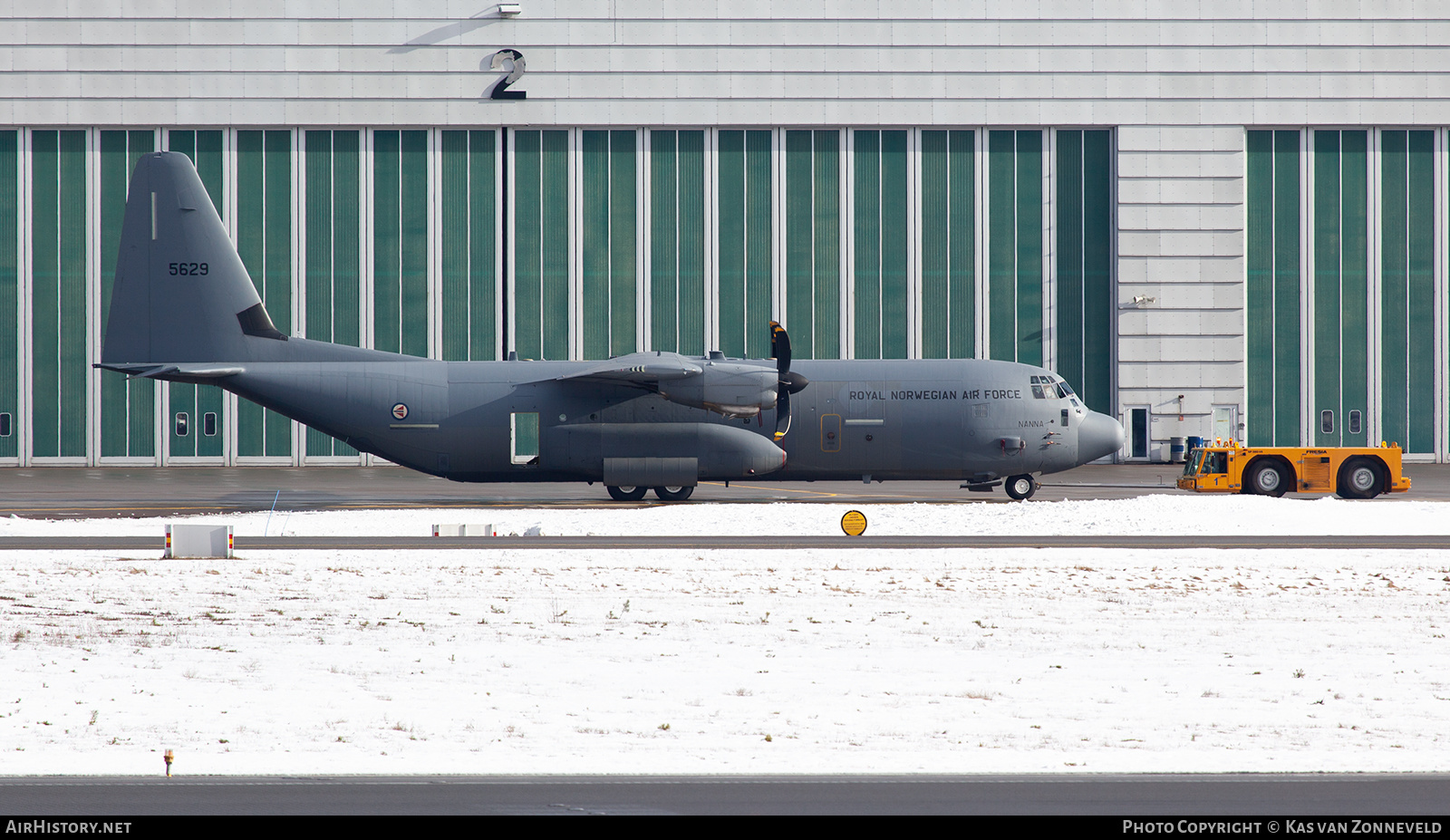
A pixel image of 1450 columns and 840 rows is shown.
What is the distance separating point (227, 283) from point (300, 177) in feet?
64.0

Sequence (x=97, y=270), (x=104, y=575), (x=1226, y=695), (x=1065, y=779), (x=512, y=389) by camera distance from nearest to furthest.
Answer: (x=1065, y=779), (x=1226, y=695), (x=104, y=575), (x=512, y=389), (x=97, y=270)

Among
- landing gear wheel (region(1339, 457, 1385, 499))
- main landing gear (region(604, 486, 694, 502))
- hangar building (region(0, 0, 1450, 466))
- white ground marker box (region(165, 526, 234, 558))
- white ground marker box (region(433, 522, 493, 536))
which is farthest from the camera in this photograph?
hangar building (region(0, 0, 1450, 466))

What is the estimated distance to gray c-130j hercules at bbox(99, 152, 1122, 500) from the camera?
34531mm

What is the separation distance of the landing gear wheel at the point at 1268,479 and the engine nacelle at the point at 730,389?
1558 cm

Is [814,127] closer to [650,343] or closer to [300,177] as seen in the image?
[650,343]

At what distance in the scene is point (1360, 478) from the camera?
119ft

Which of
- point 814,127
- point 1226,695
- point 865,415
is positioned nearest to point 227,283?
point 865,415

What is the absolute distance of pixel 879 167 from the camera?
177ft

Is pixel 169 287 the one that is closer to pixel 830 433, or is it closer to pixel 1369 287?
pixel 830 433

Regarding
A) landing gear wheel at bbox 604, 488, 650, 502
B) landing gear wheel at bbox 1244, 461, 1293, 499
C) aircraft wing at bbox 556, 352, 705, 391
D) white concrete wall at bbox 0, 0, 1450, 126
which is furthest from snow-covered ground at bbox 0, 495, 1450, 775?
white concrete wall at bbox 0, 0, 1450, 126

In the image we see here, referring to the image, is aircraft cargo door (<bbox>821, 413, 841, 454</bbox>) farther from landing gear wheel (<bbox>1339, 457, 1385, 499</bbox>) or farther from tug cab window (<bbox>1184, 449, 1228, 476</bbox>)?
landing gear wheel (<bbox>1339, 457, 1385, 499</bbox>)

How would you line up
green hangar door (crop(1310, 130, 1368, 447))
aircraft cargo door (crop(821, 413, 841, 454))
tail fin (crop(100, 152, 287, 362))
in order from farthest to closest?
green hangar door (crop(1310, 130, 1368, 447)) → aircraft cargo door (crop(821, 413, 841, 454)) → tail fin (crop(100, 152, 287, 362))

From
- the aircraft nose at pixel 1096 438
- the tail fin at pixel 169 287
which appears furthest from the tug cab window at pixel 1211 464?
the tail fin at pixel 169 287

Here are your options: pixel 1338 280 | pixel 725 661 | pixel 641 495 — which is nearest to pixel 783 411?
pixel 641 495
